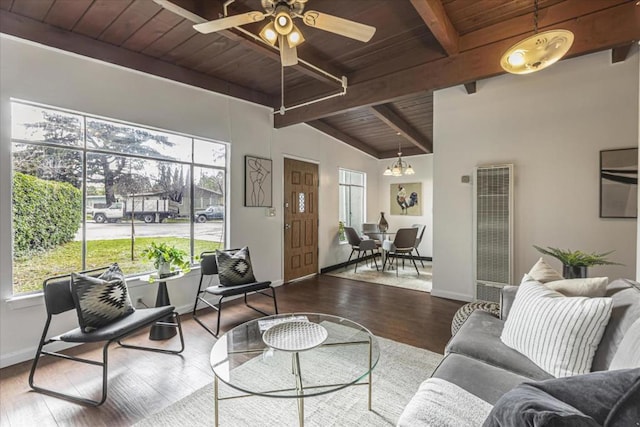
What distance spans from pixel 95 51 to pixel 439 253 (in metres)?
4.59

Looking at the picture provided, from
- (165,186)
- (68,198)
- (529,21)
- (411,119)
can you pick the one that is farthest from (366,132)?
(68,198)

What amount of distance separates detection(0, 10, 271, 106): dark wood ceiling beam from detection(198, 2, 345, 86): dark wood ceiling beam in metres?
0.97

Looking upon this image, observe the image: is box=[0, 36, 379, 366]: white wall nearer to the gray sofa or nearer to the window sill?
the window sill

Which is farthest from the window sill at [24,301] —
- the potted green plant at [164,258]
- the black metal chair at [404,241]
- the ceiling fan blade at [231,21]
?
the black metal chair at [404,241]

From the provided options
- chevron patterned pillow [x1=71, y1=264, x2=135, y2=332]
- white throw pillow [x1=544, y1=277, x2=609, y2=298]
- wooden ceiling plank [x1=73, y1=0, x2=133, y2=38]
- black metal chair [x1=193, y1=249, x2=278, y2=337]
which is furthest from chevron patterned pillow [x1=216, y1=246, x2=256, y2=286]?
white throw pillow [x1=544, y1=277, x2=609, y2=298]

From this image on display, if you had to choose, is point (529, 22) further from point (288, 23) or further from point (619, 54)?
point (288, 23)

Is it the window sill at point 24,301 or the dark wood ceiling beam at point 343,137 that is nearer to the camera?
the window sill at point 24,301

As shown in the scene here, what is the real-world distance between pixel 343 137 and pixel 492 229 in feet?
11.3

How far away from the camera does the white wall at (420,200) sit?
699cm

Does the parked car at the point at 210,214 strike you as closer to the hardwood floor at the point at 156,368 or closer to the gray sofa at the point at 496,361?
the hardwood floor at the point at 156,368

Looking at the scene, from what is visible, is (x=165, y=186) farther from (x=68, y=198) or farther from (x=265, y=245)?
(x=265, y=245)

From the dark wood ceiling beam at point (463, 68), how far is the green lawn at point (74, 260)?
2694mm

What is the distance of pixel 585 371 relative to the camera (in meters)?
1.31

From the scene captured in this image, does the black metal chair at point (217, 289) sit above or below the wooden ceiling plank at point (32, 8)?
below
